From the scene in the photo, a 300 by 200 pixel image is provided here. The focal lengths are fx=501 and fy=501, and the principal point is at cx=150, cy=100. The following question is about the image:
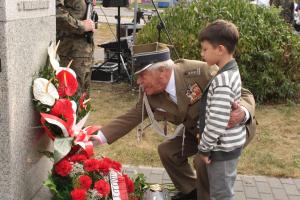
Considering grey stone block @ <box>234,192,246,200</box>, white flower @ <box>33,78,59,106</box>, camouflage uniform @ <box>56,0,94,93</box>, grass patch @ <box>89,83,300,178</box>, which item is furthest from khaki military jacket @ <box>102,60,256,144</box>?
camouflage uniform @ <box>56,0,94,93</box>

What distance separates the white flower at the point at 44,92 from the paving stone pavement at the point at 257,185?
1584 millimetres

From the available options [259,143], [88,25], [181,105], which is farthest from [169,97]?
[259,143]

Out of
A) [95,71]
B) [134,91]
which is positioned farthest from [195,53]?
[95,71]

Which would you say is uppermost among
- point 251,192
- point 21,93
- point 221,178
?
point 21,93

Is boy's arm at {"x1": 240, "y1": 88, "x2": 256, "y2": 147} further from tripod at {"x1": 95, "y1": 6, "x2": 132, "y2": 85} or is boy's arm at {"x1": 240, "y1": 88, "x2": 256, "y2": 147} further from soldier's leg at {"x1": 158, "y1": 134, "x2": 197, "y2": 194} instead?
tripod at {"x1": 95, "y1": 6, "x2": 132, "y2": 85}

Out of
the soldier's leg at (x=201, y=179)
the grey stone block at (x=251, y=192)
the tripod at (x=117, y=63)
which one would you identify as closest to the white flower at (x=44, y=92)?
the soldier's leg at (x=201, y=179)

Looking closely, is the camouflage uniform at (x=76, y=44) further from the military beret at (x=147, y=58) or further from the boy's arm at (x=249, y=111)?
the boy's arm at (x=249, y=111)

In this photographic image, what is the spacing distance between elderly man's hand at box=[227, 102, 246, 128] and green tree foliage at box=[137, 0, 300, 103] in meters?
3.81

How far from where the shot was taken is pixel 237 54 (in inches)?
267

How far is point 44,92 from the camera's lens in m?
2.74

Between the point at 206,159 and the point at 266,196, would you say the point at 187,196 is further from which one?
the point at 206,159

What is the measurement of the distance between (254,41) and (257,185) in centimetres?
302

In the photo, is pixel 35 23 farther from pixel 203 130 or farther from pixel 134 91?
pixel 134 91

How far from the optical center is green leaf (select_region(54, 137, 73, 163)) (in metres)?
2.78
